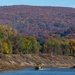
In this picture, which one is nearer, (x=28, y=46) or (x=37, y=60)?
(x=37, y=60)

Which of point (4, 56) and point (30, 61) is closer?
point (4, 56)

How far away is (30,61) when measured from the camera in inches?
5039

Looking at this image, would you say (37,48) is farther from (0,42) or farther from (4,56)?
(4,56)

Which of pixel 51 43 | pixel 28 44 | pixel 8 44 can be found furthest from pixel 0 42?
pixel 51 43

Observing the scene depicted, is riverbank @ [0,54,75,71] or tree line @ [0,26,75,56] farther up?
tree line @ [0,26,75,56]

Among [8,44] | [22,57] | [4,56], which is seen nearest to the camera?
[4,56]

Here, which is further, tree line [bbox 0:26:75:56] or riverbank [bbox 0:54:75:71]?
tree line [bbox 0:26:75:56]

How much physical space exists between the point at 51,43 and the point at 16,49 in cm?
2072

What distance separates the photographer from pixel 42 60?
134500 mm

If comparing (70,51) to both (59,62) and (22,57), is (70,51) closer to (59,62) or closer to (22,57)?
(59,62)

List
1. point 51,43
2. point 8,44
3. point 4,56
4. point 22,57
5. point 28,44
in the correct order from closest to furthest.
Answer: point 4,56 < point 22,57 < point 8,44 < point 28,44 < point 51,43

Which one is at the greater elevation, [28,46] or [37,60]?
[28,46]

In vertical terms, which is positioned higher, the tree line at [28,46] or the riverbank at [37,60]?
the tree line at [28,46]

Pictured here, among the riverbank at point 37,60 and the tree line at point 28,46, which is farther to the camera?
the tree line at point 28,46
